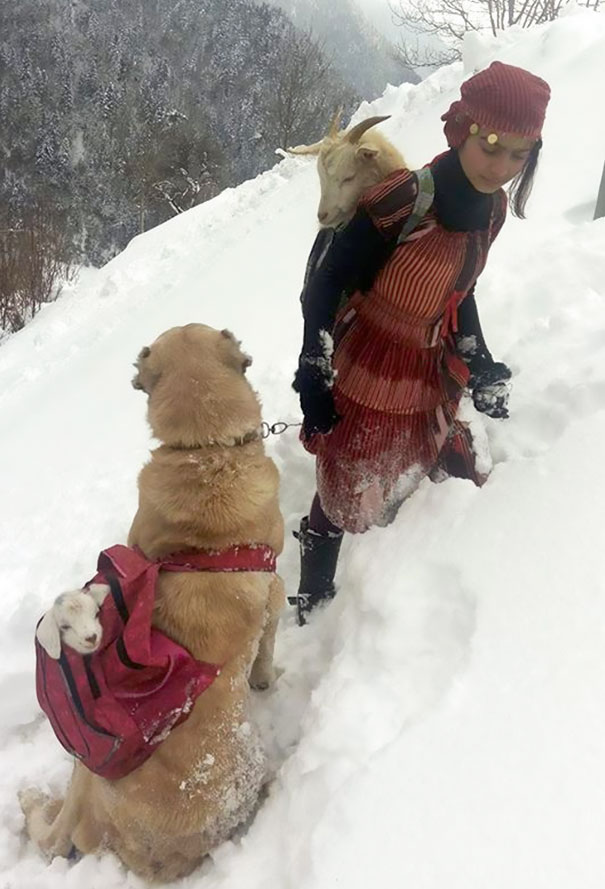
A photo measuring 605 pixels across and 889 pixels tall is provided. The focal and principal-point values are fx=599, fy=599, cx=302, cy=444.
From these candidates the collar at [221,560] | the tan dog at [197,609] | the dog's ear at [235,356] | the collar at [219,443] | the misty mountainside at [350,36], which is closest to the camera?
the tan dog at [197,609]

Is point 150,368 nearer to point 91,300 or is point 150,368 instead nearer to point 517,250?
point 517,250

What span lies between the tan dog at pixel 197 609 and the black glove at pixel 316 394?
186 mm

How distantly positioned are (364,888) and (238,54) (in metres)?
74.1

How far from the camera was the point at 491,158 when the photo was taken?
1.64 m

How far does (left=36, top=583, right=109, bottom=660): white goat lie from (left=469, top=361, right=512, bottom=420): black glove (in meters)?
1.54

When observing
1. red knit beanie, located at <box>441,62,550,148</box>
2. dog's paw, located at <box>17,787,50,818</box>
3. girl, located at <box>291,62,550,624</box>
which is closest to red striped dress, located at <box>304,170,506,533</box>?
girl, located at <box>291,62,550,624</box>

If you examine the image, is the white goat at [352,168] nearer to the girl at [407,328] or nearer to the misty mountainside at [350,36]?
the girl at [407,328]

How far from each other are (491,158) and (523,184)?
0.30 m

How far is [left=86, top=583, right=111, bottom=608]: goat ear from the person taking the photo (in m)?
1.63

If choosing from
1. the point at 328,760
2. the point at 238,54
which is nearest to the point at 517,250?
the point at 328,760

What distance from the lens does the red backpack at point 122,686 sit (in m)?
1.60

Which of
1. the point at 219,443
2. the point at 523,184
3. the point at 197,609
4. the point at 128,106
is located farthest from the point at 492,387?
the point at 128,106

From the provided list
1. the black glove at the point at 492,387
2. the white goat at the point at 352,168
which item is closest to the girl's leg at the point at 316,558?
the black glove at the point at 492,387

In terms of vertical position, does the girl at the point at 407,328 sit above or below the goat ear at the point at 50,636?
above
